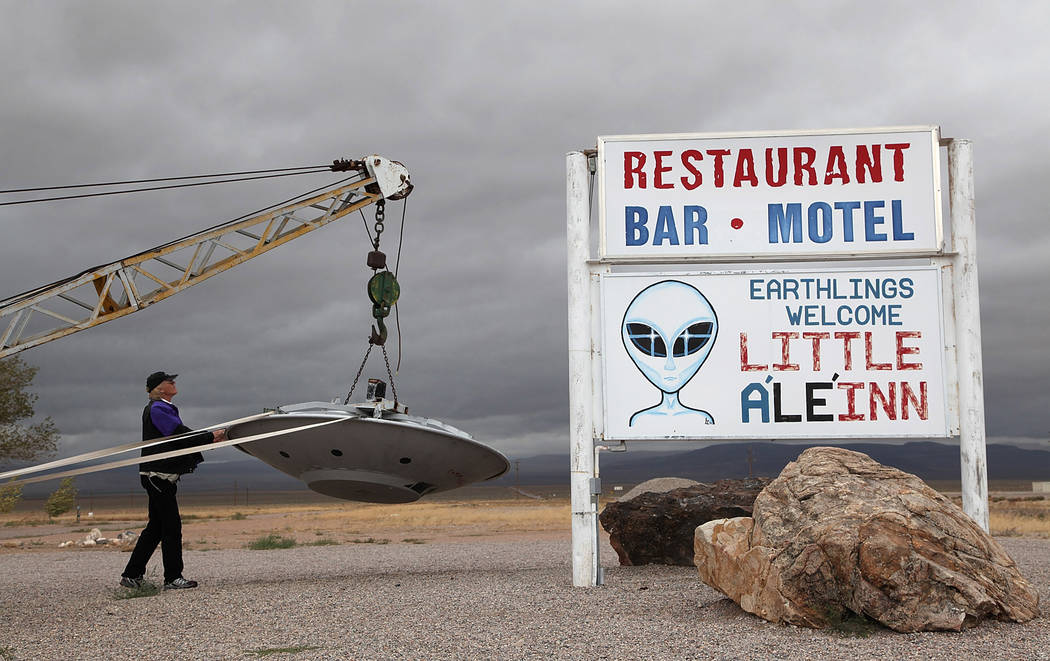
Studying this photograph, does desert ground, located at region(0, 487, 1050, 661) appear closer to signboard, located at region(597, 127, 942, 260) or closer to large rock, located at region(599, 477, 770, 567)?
large rock, located at region(599, 477, 770, 567)

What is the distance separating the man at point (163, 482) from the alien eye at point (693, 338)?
4.68 meters

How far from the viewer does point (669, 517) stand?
1098cm

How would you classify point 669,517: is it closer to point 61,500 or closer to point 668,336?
point 668,336

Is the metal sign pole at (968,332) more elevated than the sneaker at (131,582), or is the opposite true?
the metal sign pole at (968,332)

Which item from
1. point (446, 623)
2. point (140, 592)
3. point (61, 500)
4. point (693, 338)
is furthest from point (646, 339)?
point (61, 500)

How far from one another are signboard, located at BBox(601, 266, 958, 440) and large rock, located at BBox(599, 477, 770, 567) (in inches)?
81.2

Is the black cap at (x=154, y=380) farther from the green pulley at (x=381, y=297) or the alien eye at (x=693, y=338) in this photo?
the alien eye at (x=693, y=338)

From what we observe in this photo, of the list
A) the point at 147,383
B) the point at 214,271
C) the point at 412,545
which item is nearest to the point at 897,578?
the point at 147,383

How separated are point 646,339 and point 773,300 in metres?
1.28

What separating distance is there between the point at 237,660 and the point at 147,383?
430 cm

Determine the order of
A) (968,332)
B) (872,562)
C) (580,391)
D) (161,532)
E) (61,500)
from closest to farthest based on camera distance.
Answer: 1. (872,562)
2. (968,332)
3. (580,391)
4. (161,532)
5. (61,500)

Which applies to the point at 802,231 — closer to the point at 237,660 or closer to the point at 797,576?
the point at 797,576

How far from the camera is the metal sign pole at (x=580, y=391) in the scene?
29.9ft

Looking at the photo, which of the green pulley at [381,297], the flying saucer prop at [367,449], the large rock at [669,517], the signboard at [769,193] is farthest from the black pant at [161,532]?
the signboard at [769,193]
